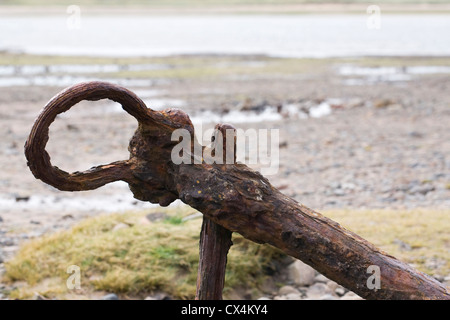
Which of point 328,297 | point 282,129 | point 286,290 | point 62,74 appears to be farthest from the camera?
point 62,74

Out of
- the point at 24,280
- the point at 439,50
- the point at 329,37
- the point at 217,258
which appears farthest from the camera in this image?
the point at 329,37

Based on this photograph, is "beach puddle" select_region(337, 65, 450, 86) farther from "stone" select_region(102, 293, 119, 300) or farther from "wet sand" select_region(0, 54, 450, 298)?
"stone" select_region(102, 293, 119, 300)

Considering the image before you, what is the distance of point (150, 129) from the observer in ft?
9.05

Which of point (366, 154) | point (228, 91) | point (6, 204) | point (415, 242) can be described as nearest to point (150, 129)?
point (415, 242)

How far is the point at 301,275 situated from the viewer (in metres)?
5.68

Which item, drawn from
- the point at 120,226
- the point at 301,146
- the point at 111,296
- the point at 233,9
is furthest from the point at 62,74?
the point at 233,9

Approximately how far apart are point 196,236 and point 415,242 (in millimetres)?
2301

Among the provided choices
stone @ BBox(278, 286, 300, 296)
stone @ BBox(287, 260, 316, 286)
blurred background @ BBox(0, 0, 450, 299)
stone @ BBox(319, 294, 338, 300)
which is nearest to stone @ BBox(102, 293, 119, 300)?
blurred background @ BBox(0, 0, 450, 299)

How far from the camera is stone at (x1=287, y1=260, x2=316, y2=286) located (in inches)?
223

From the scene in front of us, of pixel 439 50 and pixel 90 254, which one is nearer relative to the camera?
pixel 90 254

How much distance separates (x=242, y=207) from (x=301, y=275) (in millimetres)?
3185

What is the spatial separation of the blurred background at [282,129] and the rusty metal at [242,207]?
270 cm

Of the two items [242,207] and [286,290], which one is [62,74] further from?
[242,207]

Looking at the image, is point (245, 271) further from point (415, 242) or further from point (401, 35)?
point (401, 35)
